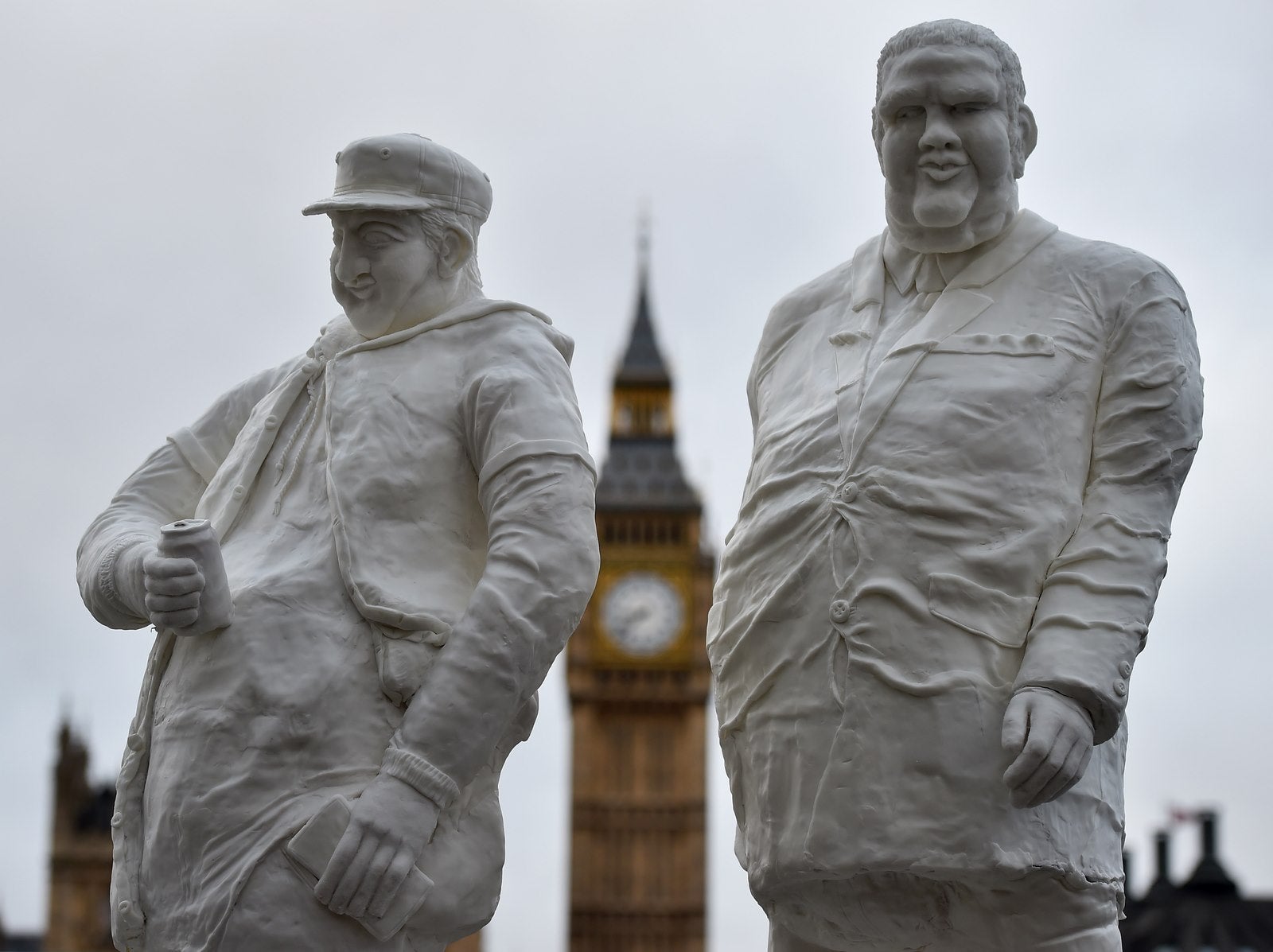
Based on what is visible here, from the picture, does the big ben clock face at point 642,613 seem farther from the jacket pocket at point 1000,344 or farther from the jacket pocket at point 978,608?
the jacket pocket at point 978,608

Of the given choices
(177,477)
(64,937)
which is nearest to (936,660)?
(177,477)

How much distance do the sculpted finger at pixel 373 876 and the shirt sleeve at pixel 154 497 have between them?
98 cm

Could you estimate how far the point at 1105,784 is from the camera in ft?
20.3

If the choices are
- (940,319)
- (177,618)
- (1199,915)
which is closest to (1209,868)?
(1199,915)

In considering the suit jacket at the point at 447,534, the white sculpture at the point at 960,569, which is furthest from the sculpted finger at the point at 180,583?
the white sculpture at the point at 960,569

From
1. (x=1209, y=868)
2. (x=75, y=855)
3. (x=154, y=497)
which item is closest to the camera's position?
(x=154, y=497)

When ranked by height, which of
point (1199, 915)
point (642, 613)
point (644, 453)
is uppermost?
point (644, 453)

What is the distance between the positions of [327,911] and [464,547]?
93 cm

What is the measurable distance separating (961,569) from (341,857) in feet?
5.23

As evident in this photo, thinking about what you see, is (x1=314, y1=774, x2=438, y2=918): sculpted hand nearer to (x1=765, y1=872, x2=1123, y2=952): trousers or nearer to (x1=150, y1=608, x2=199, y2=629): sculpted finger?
(x1=150, y1=608, x2=199, y2=629): sculpted finger

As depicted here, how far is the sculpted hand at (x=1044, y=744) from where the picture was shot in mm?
5816

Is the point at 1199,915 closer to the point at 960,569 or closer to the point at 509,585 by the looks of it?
the point at 960,569

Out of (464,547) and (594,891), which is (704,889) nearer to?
(594,891)

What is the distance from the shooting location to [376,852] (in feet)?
18.7
